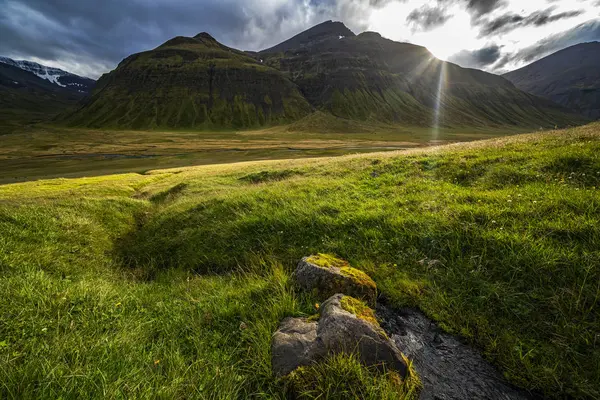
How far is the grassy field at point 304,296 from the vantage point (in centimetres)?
356

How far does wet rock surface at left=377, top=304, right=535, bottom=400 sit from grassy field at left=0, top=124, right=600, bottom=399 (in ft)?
0.74

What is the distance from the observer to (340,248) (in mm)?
7559

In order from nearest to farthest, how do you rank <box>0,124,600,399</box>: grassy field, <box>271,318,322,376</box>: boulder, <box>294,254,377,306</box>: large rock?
<box>0,124,600,399</box>: grassy field < <box>271,318,322,376</box>: boulder < <box>294,254,377,306</box>: large rock

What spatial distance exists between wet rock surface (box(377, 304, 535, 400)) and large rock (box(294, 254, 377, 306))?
557 mm

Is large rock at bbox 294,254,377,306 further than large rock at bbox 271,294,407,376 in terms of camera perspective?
Yes

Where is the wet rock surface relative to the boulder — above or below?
below

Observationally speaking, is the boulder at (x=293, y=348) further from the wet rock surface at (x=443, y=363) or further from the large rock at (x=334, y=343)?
the wet rock surface at (x=443, y=363)

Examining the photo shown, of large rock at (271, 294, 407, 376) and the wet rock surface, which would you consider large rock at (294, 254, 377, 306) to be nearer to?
the wet rock surface

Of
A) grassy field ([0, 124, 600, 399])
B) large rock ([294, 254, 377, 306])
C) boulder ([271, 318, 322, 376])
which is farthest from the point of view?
large rock ([294, 254, 377, 306])

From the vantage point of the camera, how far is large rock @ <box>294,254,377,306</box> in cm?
554

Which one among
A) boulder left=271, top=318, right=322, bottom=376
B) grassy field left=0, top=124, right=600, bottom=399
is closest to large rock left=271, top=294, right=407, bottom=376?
boulder left=271, top=318, right=322, bottom=376

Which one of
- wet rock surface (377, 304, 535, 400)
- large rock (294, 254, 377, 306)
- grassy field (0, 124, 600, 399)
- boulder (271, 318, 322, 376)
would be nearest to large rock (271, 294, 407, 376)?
boulder (271, 318, 322, 376)

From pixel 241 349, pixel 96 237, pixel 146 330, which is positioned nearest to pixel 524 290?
pixel 241 349

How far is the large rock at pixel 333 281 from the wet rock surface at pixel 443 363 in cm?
56
